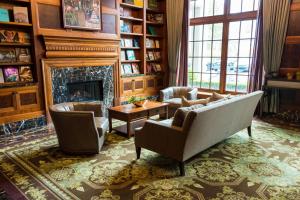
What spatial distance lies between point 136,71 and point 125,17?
1.46m

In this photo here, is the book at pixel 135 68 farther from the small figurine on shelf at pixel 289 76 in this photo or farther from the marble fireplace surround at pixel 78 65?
the small figurine on shelf at pixel 289 76

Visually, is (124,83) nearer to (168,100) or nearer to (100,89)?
(100,89)

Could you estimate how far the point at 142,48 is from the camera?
21.5 ft

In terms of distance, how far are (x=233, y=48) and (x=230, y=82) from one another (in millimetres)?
872

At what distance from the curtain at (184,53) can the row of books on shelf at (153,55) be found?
0.75 m

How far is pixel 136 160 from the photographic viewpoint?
335cm

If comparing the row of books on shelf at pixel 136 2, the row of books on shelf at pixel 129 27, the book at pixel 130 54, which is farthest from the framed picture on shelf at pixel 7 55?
the row of books on shelf at pixel 136 2

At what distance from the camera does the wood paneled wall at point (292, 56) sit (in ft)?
16.3

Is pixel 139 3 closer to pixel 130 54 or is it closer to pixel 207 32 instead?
pixel 130 54

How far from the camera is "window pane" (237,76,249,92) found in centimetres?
596

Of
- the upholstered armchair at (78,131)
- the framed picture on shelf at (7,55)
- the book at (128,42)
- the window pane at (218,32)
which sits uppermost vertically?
the window pane at (218,32)

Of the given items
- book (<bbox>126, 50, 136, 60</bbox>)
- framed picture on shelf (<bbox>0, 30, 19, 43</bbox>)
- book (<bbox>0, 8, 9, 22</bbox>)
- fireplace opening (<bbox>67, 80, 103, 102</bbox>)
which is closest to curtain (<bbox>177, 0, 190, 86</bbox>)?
book (<bbox>126, 50, 136, 60</bbox>)

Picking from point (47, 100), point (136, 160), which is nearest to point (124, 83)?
point (47, 100)

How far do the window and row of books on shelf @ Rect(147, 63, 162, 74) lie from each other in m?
0.93
